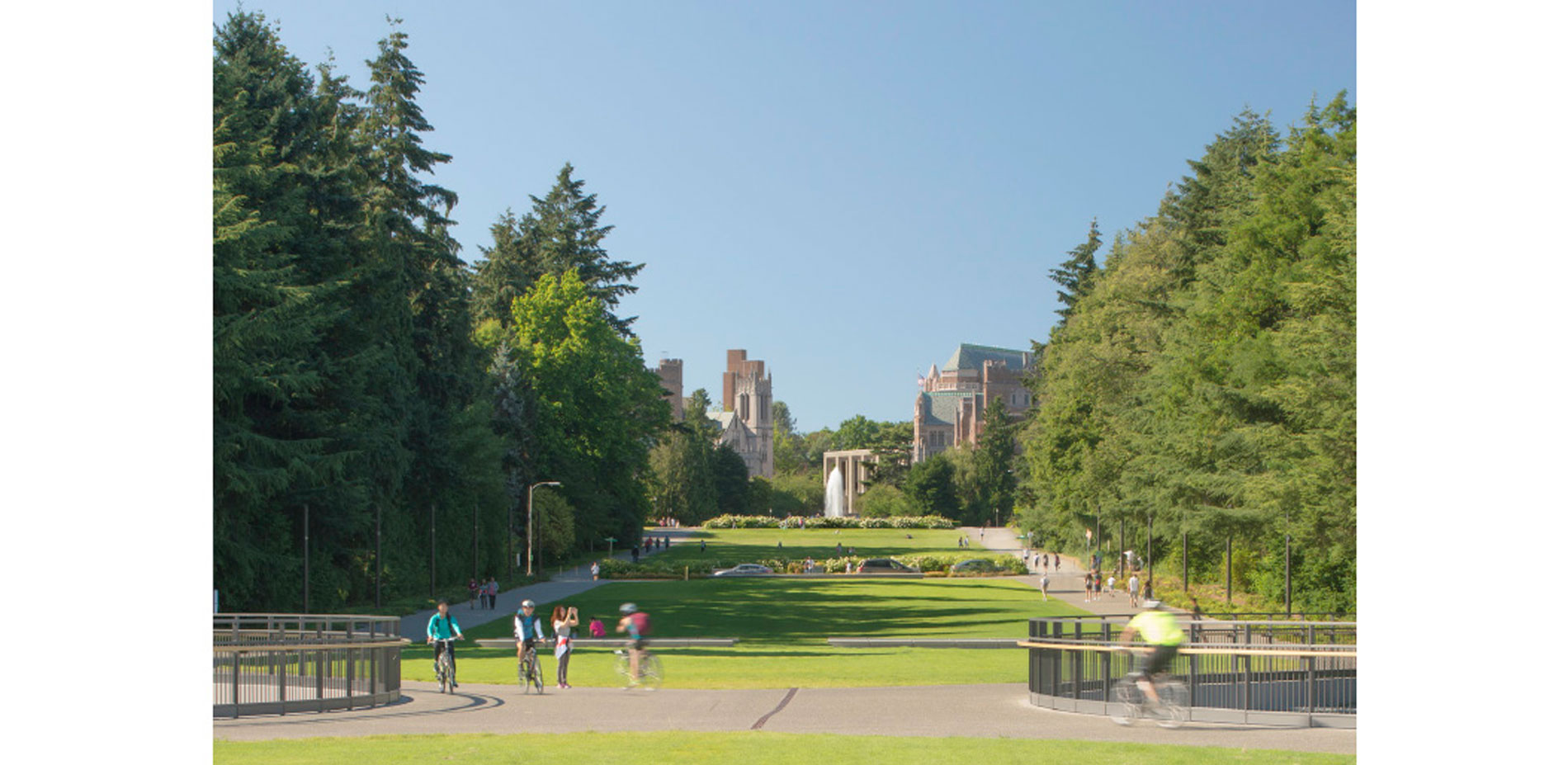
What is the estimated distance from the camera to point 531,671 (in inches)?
821

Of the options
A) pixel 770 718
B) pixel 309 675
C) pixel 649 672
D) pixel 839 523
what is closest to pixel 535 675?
pixel 649 672

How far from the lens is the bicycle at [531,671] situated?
68.2 feet

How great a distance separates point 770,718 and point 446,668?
249 inches

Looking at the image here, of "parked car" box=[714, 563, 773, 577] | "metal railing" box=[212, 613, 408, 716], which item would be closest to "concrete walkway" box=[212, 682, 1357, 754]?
"metal railing" box=[212, 613, 408, 716]

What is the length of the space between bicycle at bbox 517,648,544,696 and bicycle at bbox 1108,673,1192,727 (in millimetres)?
8594

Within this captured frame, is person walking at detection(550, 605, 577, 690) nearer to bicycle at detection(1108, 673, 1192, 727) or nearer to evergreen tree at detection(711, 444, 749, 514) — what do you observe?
bicycle at detection(1108, 673, 1192, 727)

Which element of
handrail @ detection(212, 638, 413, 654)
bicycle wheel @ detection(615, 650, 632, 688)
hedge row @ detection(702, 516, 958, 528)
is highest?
handrail @ detection(212, 638, 413, 654)

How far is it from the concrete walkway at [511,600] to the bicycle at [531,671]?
23.2ft

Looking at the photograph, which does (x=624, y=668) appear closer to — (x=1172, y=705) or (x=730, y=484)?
(x=1172, y=705)

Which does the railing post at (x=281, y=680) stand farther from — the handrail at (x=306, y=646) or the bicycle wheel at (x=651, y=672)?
the bicycle wheel at (x=651, y=672)

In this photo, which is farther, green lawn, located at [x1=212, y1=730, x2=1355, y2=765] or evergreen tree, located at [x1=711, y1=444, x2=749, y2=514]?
evergreen tree, located at [x1=711, y1=444, x2=749, y2=514]

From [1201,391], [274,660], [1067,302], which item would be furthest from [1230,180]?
[274,660]

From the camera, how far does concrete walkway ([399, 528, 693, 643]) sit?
40.2 m
